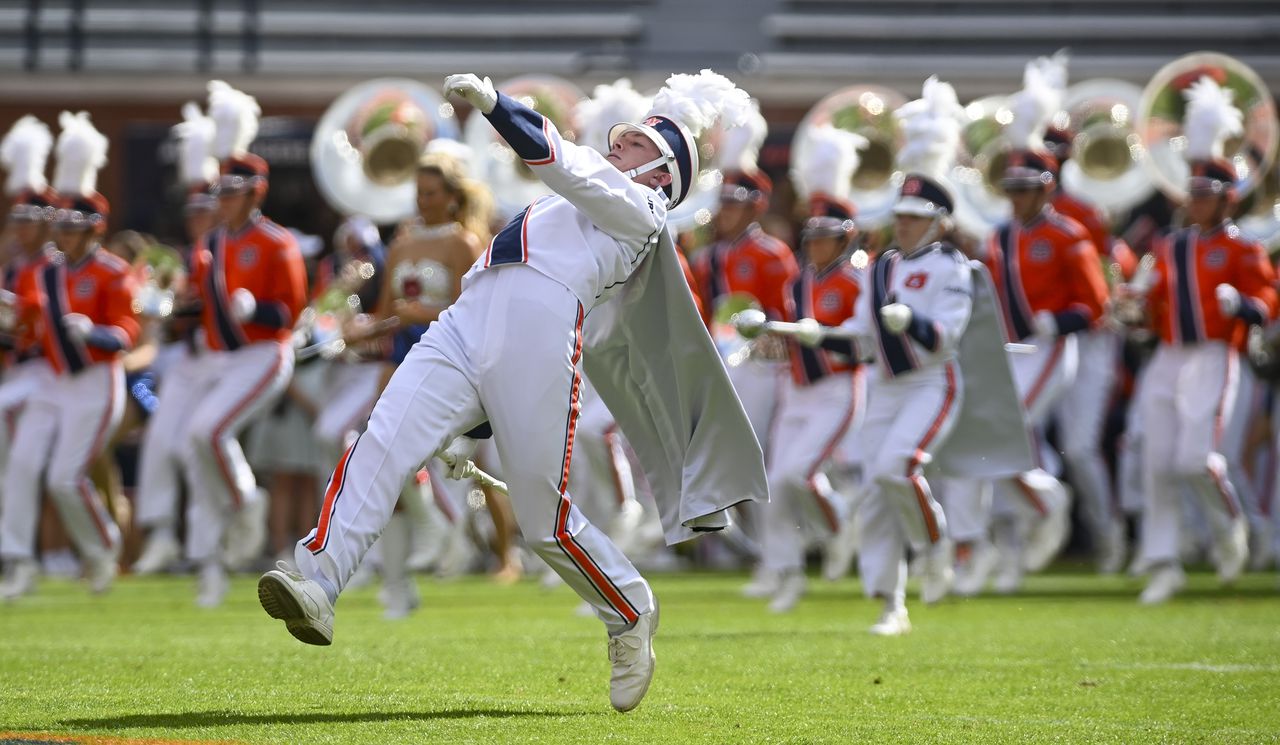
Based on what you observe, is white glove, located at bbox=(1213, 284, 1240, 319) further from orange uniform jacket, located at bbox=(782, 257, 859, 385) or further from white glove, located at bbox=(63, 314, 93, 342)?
white glove, located at bbox=(63, 314, 93, 342)

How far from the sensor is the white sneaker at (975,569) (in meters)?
11.7

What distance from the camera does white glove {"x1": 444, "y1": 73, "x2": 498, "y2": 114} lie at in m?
5.43

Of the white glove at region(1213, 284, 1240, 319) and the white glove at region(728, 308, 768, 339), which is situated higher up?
the white glove at region(728, 308, 768, 339)

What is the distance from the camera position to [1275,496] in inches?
548

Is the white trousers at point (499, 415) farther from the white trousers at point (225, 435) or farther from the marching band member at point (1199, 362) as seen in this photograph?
the marching band member at point (1199, 362)

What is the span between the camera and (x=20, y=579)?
37.4ft

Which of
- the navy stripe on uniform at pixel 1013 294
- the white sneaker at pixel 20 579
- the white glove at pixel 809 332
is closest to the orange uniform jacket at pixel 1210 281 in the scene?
the navy stripe on uniform at pixel 1013 294

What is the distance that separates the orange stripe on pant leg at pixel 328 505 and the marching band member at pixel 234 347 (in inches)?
211

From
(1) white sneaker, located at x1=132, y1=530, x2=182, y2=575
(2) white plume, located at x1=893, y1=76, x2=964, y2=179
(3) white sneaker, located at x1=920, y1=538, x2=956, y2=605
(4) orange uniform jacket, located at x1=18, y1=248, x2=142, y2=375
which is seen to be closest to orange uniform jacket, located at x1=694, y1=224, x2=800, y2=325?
(3) white sneaker, located at x1=920, y1=538, x2=956, y2=605

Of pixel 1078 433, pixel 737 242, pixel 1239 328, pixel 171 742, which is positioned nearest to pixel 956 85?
pixel 1078 433

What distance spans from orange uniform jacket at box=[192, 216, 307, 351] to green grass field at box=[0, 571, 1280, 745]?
1.50 metres

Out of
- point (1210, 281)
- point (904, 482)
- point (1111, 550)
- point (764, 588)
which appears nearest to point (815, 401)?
point (764, 588)

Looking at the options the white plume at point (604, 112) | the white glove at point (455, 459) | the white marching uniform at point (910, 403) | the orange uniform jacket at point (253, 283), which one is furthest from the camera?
the white plume at point (604, 112)

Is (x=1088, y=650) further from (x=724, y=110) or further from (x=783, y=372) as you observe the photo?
(x=783, y=372)
